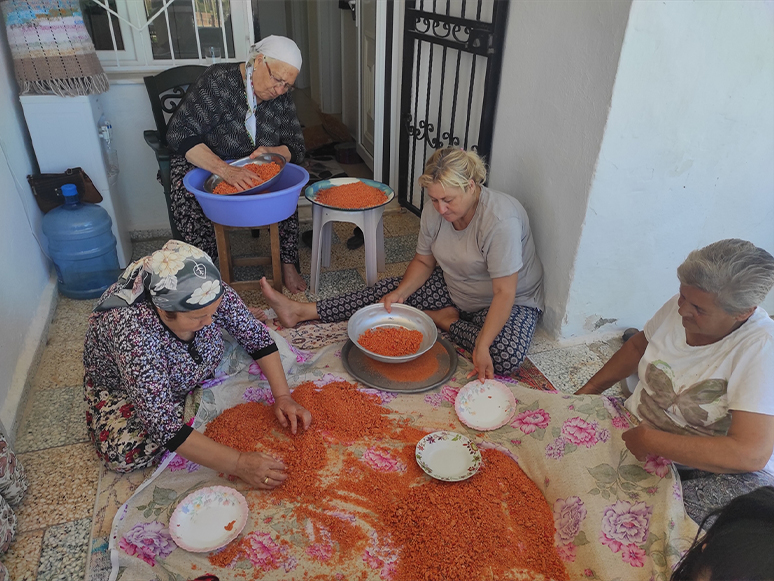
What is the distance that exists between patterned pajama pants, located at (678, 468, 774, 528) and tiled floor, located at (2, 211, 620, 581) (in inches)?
31.9

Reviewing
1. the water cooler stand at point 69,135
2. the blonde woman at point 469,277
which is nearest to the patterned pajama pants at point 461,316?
the blonde woman at point 469,277

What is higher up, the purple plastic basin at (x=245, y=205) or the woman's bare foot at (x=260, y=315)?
the purple plastic basin at (x=245, y=205)

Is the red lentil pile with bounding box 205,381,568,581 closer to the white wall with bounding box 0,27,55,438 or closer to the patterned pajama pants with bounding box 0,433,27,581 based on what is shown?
the patterned pajama pants with bounding box 0,433,27,581

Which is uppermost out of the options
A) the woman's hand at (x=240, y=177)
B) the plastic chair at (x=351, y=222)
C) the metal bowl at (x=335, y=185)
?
the woman's hand at (x=240, y=177)

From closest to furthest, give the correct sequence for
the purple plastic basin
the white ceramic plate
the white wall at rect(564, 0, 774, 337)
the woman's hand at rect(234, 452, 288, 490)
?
1. the woman's hand at rect(234, 452, 288, 490)
2. the white ceramic plate
3. the white wall at rect(564, 0, 774, 337)
4. the purple plastic basin

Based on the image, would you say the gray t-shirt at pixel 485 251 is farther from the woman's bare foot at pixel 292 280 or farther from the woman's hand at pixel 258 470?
the woman's hand at pixel 258 470

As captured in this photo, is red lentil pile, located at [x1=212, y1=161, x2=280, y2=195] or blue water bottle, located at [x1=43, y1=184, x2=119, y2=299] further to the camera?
blue water bottle, located at [x1=43, y1=184, x2=119, y2=299]

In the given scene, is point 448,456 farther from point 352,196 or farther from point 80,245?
point 80,245

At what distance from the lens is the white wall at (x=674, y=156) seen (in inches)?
75.9

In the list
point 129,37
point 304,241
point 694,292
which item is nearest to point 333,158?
point 304,241

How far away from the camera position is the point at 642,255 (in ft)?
7.79

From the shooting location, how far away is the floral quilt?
1380 mm

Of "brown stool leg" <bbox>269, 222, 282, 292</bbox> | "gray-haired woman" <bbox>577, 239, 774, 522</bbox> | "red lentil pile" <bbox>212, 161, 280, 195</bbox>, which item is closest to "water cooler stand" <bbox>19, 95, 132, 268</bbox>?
"red lentil pile" <bbox>212, 161, 280, 195</bbox>

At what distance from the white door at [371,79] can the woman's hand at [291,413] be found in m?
2.31
